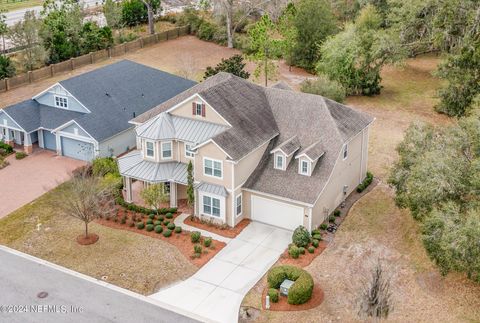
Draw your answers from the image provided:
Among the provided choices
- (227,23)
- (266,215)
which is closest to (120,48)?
(227,23)

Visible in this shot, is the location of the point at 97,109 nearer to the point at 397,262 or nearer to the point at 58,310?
the point at 58,310

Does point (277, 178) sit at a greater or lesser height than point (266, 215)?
greater

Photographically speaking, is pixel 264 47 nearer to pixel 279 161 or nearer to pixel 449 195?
pixel 279 161

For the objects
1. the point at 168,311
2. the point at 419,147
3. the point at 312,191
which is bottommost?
the point at 168,311

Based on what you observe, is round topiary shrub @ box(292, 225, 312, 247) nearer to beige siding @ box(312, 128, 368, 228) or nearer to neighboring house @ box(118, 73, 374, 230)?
neighboring house @ box(118, 73, 374, 230)

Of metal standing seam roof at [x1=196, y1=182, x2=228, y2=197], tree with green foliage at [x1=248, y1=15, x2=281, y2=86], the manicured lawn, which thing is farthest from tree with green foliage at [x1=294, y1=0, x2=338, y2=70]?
the manicured lawn

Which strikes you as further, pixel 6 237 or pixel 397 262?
pixel 6 237
